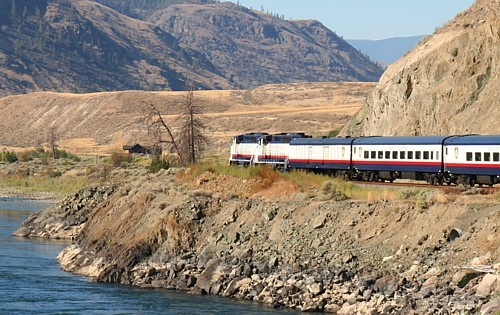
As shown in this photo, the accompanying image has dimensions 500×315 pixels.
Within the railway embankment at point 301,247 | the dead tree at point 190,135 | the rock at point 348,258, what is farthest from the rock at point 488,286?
the dead tree at point 190,135

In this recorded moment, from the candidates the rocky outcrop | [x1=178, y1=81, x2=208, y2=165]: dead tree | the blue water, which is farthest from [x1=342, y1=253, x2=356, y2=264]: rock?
[x1=178, y1=81, x2=208, y2=165]: dead tree

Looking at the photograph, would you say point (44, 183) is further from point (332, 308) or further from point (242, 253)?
point (332, 308)

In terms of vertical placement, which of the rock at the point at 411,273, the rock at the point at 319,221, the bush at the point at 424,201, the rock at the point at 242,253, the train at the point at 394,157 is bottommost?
the rock at the point at 242,253

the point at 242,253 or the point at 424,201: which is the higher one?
the point at 424,201

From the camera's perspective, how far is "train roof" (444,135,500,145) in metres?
38.4

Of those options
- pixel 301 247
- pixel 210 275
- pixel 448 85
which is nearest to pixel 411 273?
pixel 301 247

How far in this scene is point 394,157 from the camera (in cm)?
4472

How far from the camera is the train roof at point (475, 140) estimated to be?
38.4m

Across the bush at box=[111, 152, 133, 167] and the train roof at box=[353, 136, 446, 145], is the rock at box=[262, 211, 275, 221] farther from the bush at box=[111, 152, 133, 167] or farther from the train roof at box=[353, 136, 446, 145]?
the bush at box=[111, 152, 133, 167]

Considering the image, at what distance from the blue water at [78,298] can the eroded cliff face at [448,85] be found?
925 inches

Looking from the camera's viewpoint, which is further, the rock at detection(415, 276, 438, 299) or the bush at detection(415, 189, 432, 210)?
the bush at detection(415, 189, 432, 210)

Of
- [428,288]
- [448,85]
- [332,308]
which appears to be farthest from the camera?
[448,85]

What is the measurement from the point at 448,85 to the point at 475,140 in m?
20.7

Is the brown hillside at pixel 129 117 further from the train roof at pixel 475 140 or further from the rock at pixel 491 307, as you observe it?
the rock at pixel 491 307
